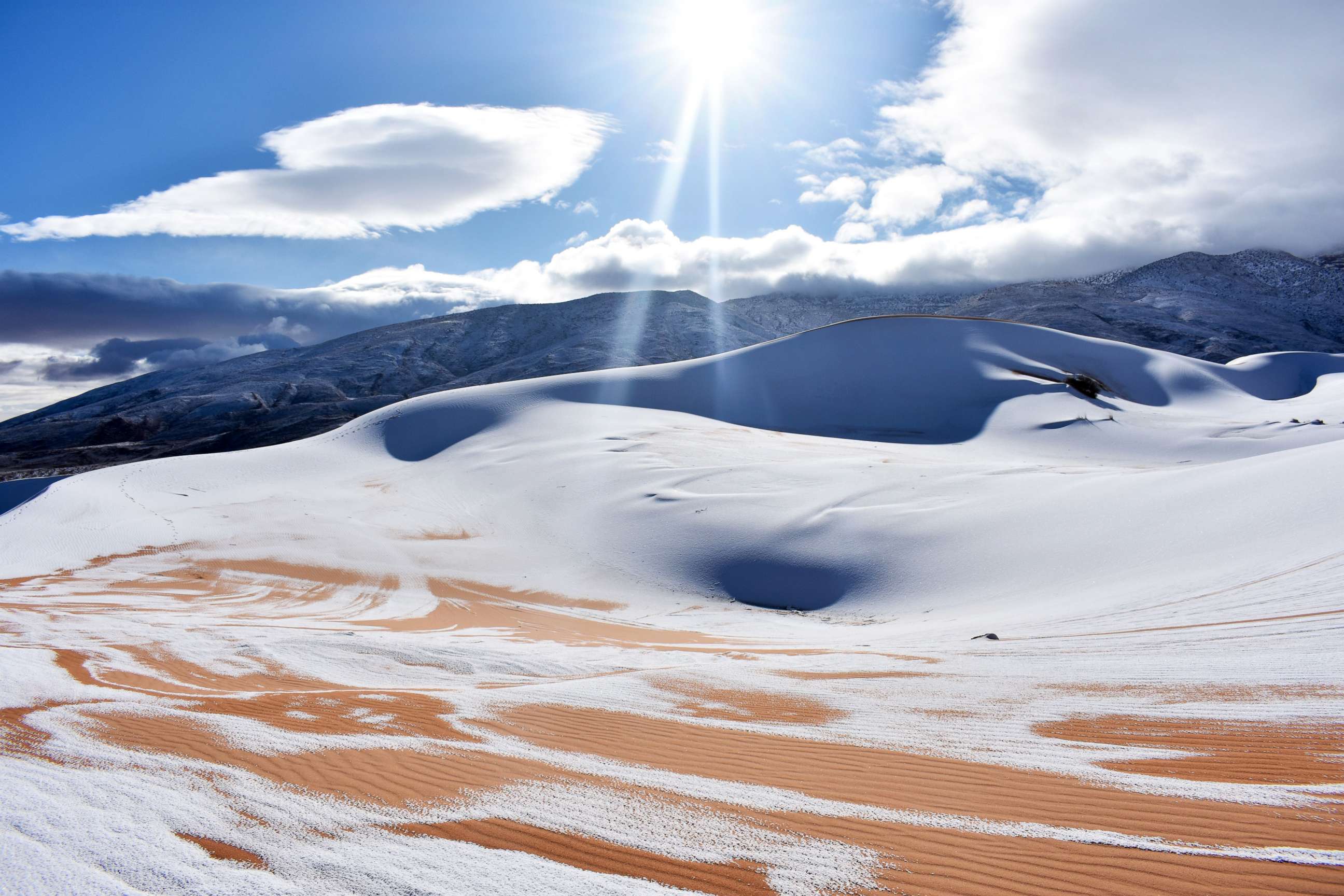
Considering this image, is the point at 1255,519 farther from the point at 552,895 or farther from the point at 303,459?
the point at 303,459

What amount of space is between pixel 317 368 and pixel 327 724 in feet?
554

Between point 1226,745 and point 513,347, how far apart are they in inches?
6951

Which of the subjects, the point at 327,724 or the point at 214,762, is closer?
the point at 214,762

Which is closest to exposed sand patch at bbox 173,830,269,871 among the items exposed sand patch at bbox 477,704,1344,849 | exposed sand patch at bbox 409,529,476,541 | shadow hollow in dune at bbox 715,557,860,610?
exposed sand patch at bbox 477,704,1344,849

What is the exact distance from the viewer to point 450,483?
31.9 metres

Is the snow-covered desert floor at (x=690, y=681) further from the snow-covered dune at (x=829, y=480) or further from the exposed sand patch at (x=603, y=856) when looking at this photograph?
the snow-covered dune at (x=829, y=480)

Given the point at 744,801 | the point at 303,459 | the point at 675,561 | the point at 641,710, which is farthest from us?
the point at 303,459

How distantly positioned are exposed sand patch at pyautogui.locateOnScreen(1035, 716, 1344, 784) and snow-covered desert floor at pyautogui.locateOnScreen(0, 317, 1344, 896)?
1.7 inches

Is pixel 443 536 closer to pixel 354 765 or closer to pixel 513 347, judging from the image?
pixel 354 765

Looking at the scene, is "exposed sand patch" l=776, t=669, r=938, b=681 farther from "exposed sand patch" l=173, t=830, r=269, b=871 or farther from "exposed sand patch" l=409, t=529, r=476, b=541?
"exposed sand patch" l=409, t=529, r=476, b=541

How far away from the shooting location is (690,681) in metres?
8.46

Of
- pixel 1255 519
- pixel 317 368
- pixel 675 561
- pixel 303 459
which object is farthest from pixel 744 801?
pixel 317 368

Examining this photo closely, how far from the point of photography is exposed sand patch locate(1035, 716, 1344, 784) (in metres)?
4.61

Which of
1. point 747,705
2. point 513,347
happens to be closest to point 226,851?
point 747,705
